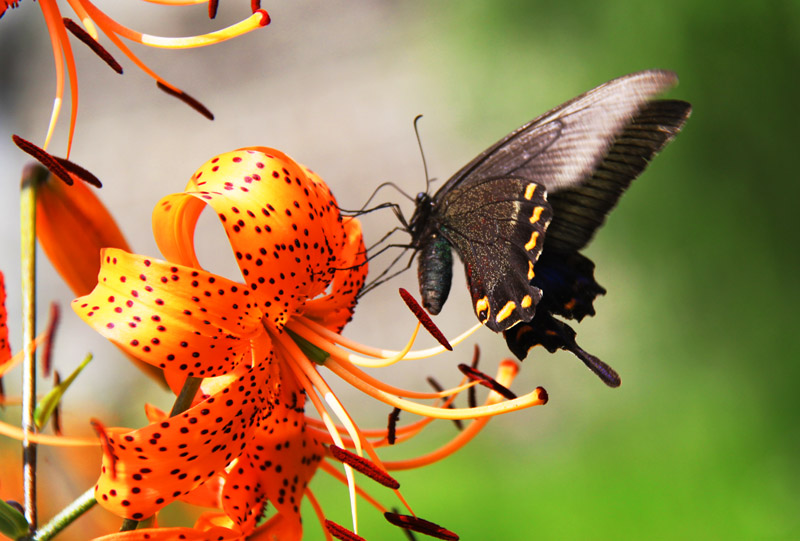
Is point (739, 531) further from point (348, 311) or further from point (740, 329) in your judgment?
point (348, 311)

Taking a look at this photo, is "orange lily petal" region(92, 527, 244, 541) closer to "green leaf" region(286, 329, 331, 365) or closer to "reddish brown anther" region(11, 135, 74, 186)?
"green leaf" region(286, 329, 331, 365)

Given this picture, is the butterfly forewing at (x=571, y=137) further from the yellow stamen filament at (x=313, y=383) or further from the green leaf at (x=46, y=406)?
the green leaf at (x=46, y=406)

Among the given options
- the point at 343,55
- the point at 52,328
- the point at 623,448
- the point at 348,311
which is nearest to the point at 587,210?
the point at 348,311

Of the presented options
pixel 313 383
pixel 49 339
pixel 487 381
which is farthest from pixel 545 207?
pixel 49 339

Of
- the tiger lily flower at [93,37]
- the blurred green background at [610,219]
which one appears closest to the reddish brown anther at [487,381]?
the tiger lily flower at [93,37]

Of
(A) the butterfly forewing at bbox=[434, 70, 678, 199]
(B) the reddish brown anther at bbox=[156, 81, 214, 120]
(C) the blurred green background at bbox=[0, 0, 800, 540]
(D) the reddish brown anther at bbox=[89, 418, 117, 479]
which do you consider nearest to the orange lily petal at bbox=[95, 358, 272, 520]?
(D) the reddish brown anther at bbox=[89, 418, 117, 479]

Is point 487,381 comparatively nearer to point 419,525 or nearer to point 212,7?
point 419,525
